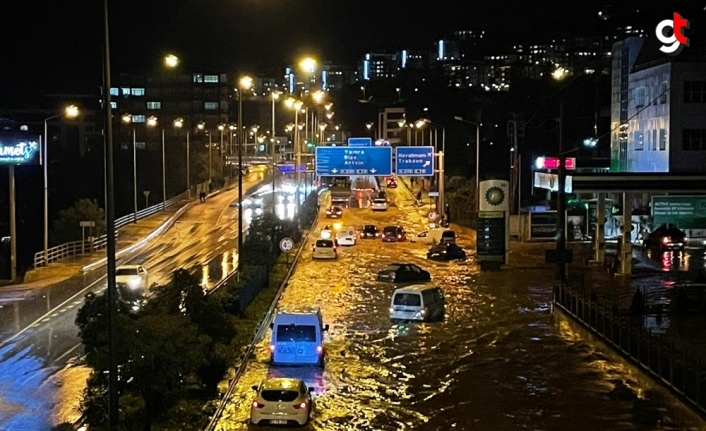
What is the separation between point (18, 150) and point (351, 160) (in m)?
20.0

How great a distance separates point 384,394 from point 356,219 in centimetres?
5774

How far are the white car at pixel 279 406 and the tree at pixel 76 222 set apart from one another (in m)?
44.7

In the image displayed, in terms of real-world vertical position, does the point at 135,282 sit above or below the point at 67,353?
above

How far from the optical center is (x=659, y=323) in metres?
30.8

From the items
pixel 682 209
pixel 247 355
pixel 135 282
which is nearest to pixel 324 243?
pixel 135 282

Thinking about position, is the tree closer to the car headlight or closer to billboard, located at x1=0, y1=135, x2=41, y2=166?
billboard, located at x1=0, y1=135, x2=41, y2=166

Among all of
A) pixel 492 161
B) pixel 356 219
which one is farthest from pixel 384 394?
pixel 492 161

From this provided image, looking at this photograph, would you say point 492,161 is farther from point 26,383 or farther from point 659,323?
point 26,383

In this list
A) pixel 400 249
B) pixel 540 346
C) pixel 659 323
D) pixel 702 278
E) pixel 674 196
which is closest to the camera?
pixel 540 346

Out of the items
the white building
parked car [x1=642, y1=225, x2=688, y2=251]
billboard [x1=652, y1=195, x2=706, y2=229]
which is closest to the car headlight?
billboard [x1=652, y1=195, x2=706, y2=229]

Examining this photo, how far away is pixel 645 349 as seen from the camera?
2291 centimetres

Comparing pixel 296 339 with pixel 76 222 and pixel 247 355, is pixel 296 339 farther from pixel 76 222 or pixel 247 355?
pixel 76 222

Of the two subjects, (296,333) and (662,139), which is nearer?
(296,333)

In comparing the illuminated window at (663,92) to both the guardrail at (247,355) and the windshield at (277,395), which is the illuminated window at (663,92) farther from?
the windshield at (277,395)
